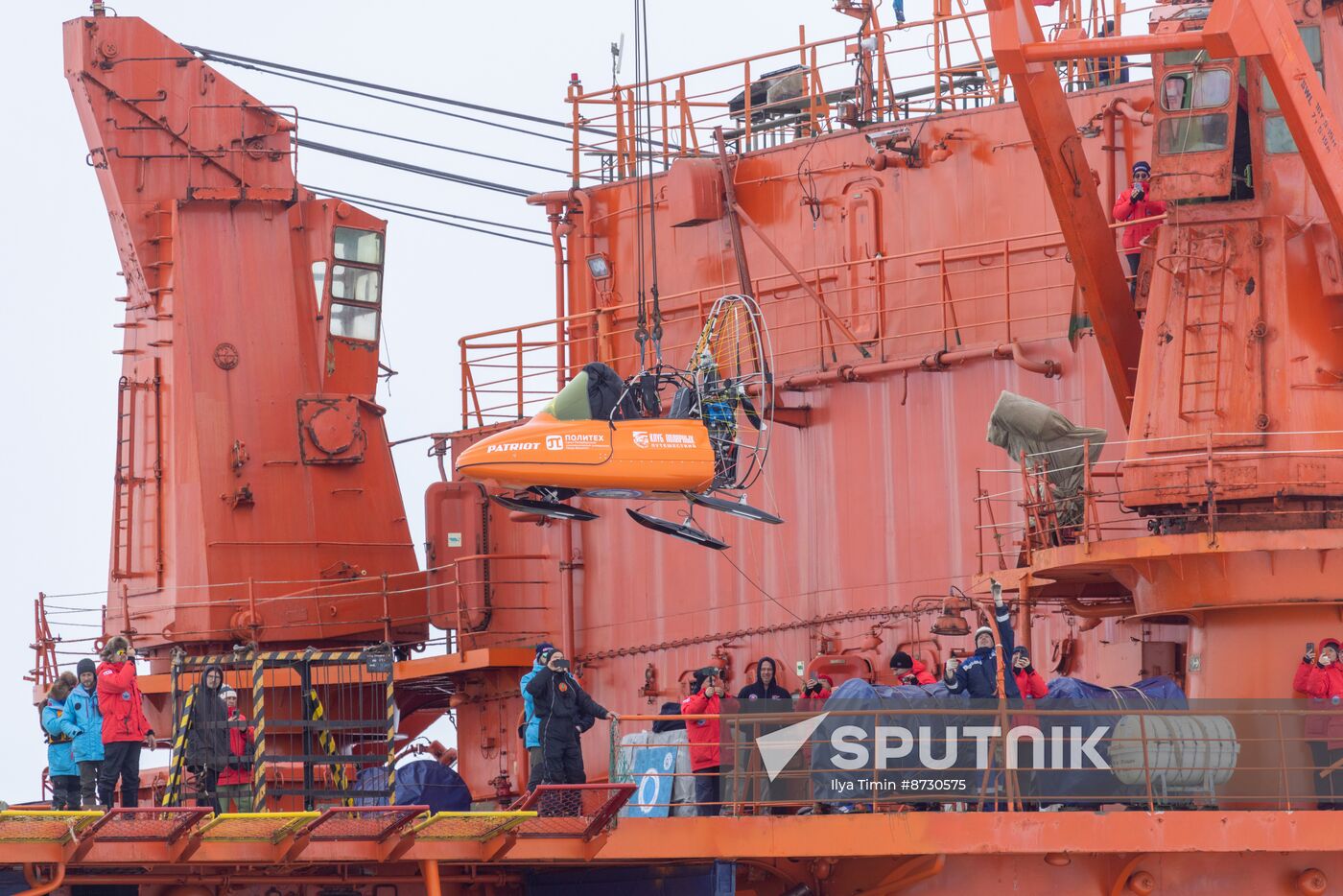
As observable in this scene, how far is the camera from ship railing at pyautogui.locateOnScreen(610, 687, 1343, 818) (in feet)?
55.8

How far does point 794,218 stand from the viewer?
1009 inches

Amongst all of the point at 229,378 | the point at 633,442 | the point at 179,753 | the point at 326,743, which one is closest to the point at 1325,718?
the point at 633,442

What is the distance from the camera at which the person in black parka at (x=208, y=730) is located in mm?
18359

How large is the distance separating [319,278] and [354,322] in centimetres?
76

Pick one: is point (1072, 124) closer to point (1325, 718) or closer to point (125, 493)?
point (1325, 718)

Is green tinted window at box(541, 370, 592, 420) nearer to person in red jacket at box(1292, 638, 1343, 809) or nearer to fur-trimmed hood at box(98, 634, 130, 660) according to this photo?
fur-trimmed hood at box(98, 634, 130, 660)

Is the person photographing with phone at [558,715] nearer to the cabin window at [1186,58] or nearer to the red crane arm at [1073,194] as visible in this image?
the red crane arm at [1073,194]

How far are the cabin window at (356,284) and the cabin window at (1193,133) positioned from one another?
13.6 m

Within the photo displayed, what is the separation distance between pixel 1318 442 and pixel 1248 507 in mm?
773

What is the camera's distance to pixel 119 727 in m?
18.4

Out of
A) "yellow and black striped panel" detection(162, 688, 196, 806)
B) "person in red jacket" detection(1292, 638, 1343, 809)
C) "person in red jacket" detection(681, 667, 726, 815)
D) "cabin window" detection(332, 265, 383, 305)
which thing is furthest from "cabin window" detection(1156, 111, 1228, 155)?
"cabin window" detection(332, 265, 383, 305)

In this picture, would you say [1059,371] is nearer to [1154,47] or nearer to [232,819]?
[1154,47]

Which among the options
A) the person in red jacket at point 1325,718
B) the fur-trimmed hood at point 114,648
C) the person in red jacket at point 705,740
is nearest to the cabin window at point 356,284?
the fur-trimmed hood at point 114,648

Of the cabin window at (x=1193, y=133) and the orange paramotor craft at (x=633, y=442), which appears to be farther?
the orange paramotor craft at (x=633, y=442)
